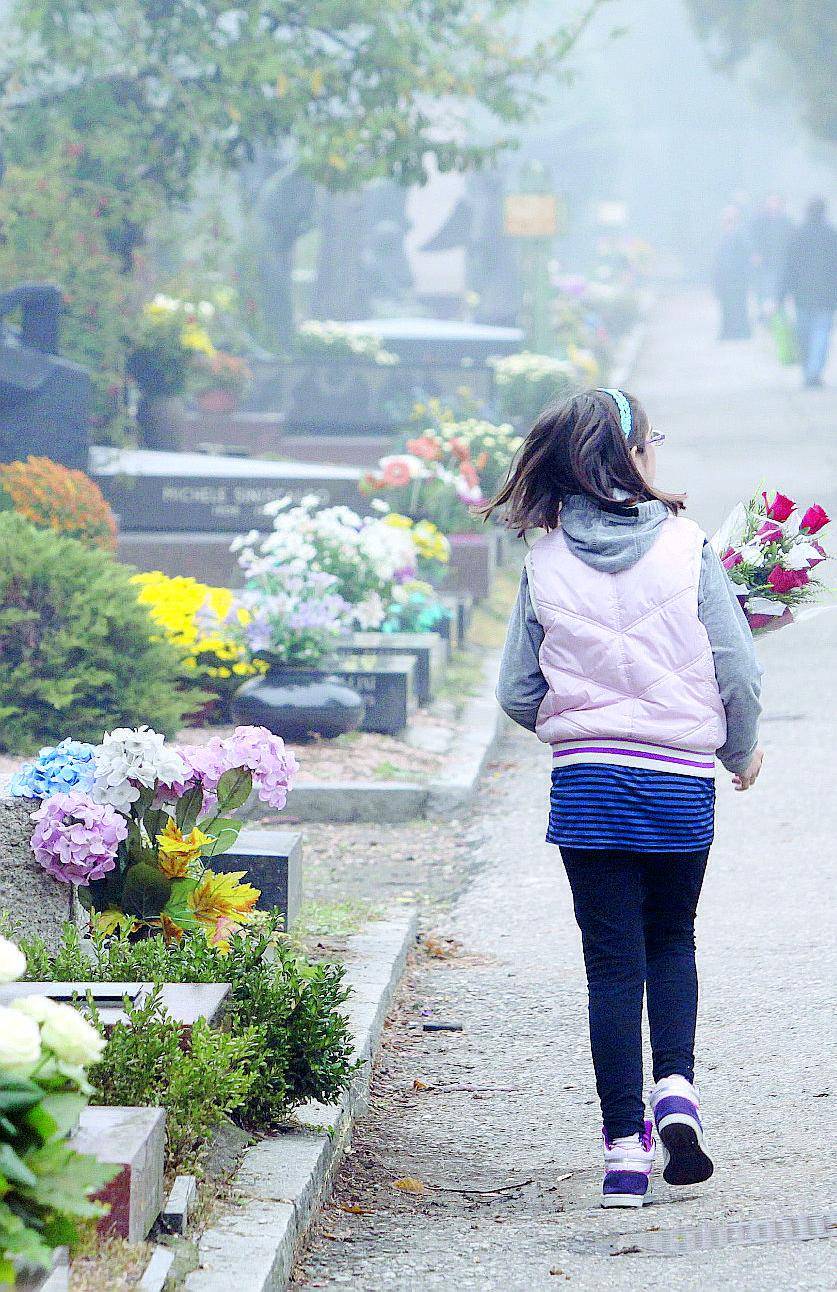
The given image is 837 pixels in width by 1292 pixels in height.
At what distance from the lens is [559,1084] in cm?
510

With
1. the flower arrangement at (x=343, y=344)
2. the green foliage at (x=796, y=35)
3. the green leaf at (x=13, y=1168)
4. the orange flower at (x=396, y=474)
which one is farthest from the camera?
the green foliage at (x=796, y=35)

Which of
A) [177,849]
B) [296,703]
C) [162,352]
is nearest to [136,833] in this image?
[177,849]

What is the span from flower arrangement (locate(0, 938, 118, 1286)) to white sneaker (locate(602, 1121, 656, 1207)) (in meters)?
1.48

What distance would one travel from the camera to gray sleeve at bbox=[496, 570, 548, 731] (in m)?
4.15

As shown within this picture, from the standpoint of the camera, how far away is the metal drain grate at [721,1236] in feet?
12.4

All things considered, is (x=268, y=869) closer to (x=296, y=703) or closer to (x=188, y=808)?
(x=188, y=808)

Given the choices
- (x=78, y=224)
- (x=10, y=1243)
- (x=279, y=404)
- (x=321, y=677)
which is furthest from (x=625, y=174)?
(x=10, y=1243)

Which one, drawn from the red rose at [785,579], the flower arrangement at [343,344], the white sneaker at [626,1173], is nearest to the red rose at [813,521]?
the red rose at [785,579]

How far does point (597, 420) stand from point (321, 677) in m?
4.98

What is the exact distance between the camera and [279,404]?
22219 millimetres

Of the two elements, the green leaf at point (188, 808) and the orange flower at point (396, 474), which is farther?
the orange flower at point (396, 474)

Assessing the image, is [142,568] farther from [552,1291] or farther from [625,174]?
[625,174]

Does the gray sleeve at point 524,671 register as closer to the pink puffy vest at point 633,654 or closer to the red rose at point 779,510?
the pink puffy vest at point 633,654

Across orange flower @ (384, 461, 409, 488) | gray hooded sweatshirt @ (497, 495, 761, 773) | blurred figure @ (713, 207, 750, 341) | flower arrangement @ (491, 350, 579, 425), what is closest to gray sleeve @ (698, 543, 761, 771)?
gray hooded sweatshirt @ (497, 495, 761, 773)
